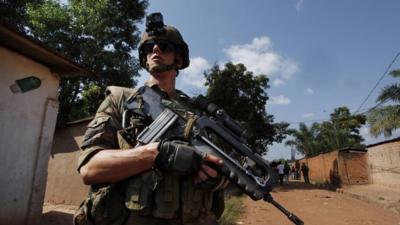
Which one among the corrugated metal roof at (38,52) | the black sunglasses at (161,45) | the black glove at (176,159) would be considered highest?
the corrugated metal roof at (38,52)

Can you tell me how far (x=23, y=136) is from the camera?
217 inches

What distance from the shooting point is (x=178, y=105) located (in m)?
1.87

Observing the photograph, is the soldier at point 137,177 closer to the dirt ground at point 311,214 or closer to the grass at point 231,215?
the dirt ground at point 311,214

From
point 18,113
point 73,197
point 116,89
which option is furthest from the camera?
point 73,197

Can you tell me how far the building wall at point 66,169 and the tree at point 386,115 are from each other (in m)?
11.9

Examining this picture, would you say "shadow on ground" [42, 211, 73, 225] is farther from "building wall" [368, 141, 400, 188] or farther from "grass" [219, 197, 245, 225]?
"building wall" [368, 141, 400, 188]

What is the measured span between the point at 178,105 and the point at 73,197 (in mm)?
8203

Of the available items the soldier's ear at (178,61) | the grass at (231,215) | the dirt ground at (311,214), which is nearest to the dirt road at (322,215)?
the dirt ground at (311,214)


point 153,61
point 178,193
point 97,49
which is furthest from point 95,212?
point 97,49

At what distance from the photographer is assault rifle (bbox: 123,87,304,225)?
5.27ft

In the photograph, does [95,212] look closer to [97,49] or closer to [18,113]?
[18,113]

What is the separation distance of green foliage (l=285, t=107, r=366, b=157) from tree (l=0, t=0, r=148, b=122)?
1920cm

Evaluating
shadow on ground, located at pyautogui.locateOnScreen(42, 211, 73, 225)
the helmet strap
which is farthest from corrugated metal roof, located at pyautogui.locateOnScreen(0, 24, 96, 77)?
the helmet strap

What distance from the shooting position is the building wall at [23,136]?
5.16 meters
